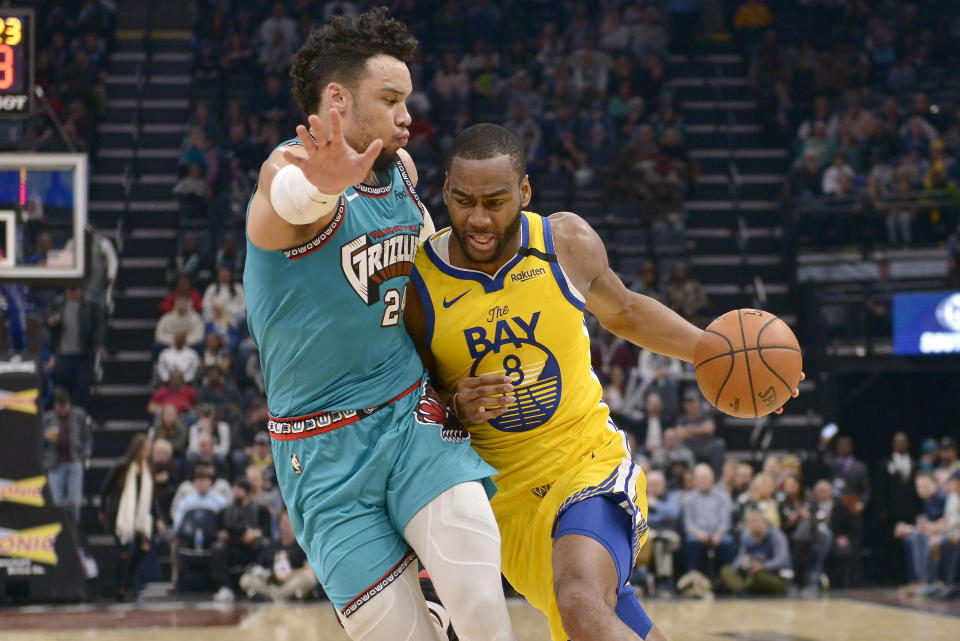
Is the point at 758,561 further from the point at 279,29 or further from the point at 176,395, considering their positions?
the point at 279,29

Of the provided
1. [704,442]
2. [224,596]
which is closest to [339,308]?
[224,596]

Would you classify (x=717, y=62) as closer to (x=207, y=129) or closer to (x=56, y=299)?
(x=207, y=129)

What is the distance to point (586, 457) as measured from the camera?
172 inches

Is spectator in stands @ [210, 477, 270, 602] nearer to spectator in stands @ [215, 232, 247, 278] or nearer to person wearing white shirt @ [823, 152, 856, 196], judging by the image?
spectator in stands @ [215, 232, 247, 278]

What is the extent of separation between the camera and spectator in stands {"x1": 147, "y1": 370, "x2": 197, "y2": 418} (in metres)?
12.9

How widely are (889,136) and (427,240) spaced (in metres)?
14.1

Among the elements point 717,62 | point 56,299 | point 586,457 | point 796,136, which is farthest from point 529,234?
point 717,62

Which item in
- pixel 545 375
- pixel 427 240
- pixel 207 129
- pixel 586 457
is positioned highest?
pixel 207 129

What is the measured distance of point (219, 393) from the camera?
13.1 meters

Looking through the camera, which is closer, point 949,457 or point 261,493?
point 261,493

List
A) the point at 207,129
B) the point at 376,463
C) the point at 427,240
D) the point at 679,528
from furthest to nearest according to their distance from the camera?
the point at 207,129 < the point at 679,528 < the point at 427,240 < the point at 376,463

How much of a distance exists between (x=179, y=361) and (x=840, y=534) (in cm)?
745

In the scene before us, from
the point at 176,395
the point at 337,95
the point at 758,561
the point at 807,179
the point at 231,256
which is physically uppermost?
the point at 807,179

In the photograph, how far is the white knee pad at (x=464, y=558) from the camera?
356 cm
